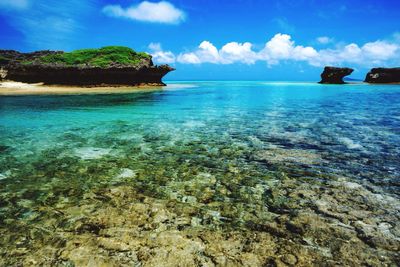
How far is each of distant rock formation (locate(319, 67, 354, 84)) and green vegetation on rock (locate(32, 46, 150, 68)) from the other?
6141 centimetres

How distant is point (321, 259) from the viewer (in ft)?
11.6

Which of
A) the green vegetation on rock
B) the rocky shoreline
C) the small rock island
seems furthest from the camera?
the rocky shoreline

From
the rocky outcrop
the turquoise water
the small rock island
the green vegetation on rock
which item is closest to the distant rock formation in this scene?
the rocky outcrop

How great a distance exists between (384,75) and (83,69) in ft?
278

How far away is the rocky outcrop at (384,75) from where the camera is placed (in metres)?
82.4

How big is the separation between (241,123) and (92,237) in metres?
11.2

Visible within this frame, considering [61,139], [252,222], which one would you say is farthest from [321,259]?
[61,139]

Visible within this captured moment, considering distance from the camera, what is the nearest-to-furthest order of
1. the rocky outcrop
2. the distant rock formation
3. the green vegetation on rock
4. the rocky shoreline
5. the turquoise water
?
the turquoise water → the green vegetation on rock → the rocky outcrop → the rocky shoreline → the distant rock formation

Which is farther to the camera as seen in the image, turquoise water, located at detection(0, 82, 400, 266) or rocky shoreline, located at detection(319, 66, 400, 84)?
rocky shoreline, located at detection(319, 66, 400, 84)

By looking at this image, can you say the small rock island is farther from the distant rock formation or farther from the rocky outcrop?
the rocky outcrop

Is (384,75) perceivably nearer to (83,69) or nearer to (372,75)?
(372,75)

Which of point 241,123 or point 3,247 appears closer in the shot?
point 3,247

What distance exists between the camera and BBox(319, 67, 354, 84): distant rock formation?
3353 inches

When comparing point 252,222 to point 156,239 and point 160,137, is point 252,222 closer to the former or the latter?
point 156,239
